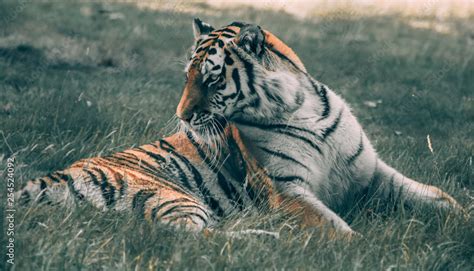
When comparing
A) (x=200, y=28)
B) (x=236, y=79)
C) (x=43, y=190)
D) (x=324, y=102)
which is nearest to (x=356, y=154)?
(x=324, y=102)

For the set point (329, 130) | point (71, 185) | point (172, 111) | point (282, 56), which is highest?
point (282, 56)

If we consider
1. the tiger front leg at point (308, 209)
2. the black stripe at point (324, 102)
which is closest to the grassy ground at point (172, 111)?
the tiger front leg at point (308, 209)

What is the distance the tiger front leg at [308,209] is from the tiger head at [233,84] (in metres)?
0.44

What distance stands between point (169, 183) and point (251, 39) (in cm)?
85

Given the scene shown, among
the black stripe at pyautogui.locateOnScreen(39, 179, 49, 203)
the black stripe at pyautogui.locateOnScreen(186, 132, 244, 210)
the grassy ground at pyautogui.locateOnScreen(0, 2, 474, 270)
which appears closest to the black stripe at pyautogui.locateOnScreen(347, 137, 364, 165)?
the grassy ground at pyautogui.locateOnScreen(0, 2, 474, 270)

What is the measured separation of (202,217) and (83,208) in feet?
1.83

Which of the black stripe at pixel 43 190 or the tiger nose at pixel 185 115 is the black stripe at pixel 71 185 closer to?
the black stripe at pixel 43 190

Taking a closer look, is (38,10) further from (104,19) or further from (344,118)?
(344,118)

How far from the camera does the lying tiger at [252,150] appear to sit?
3.73 metres

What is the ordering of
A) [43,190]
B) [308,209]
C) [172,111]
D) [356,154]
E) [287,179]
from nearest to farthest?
[43,190], [308,209], [287,179], [356,154], [172,111]

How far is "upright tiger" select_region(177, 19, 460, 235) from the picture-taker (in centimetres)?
382

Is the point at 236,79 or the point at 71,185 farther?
the point at 236,79

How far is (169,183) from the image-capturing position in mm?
3834

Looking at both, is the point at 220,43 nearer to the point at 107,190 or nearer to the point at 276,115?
the point at 276,115
